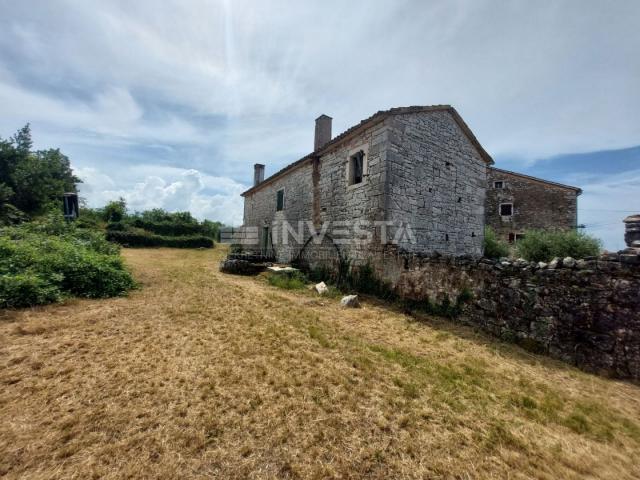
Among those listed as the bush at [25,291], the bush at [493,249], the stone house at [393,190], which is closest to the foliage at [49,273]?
the bush at [25,291]

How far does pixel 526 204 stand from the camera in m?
16.1

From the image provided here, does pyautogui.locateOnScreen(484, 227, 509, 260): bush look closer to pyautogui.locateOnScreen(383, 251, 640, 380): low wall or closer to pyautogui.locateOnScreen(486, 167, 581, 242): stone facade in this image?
pyautogui.locateOnScreen(486, 167, 581, 242): stone facade

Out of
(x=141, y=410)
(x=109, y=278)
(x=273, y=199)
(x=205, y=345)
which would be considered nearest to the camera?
(x=141, y=410)

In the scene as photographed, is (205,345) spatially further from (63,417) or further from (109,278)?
(109,278)

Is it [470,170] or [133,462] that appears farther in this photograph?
[470,170]

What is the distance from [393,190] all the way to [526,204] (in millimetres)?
13766

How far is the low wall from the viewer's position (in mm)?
3381

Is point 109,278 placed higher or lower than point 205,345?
higher

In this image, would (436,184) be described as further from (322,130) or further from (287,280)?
(287,280)

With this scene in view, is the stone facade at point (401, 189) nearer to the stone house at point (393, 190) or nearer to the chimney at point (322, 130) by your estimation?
the stone house at point (393, 190)

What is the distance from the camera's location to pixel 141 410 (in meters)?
2.25

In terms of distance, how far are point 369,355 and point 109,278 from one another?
20.4ft

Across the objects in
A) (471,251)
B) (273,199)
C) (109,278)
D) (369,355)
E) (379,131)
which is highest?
(379,131)

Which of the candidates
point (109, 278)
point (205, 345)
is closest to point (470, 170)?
point (205, 345)
